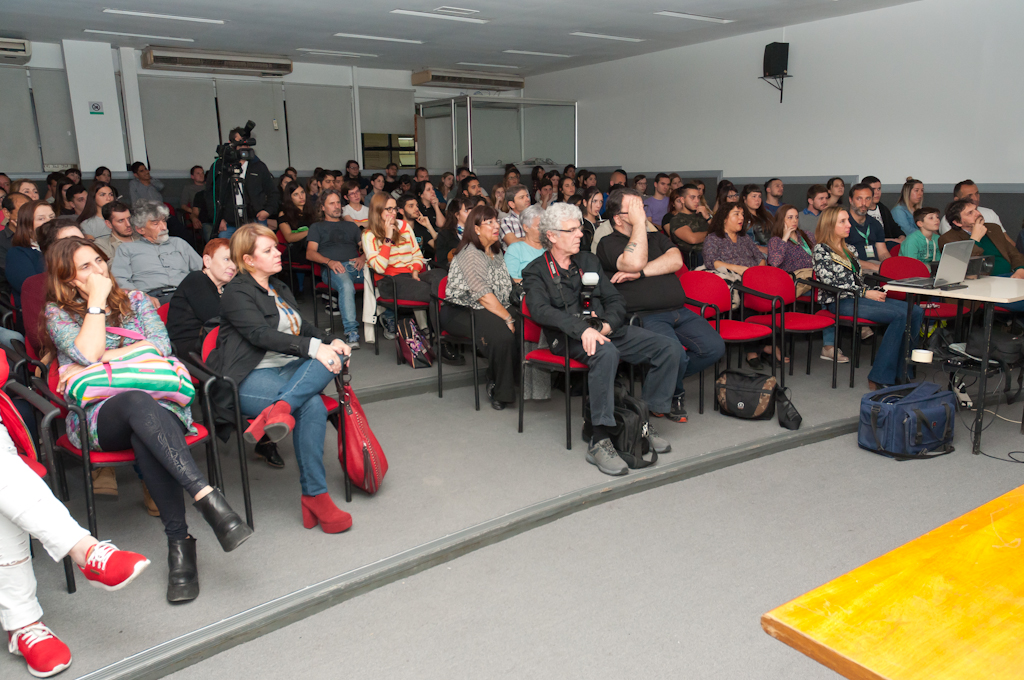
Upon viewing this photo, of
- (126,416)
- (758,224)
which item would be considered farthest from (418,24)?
(126,416)

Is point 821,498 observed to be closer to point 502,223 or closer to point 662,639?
point 662,639

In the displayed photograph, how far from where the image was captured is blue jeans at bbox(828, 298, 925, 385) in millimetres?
4258

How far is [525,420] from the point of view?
3.92m

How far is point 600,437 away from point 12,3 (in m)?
7.17

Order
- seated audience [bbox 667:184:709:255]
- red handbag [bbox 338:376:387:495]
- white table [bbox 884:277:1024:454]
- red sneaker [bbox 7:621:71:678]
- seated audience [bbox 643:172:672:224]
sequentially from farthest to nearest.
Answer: seated audience [bbox 643:172:672:224], seated audience [bbox 667:184:709:255], white table [bbox 884:277:1024:454], red handbag [bbox 338:376:387:495], red sneaker [bbox 7:621:71:678]

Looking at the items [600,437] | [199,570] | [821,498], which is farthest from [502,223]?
[199,570]

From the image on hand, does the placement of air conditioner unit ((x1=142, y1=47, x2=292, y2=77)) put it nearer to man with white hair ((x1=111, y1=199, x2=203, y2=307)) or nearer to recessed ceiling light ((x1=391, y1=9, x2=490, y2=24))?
recessed ceiling light ((x1=391, y1=9, x2=490, y2=24))

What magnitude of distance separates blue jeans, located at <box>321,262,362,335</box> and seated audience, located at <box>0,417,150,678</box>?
10.2ft


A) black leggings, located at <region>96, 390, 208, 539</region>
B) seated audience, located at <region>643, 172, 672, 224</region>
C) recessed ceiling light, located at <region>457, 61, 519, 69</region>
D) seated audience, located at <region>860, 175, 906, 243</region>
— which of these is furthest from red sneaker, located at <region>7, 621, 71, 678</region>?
recessed ceiling light, located at <region>457, 61, 519, 69</region>

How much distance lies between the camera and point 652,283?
3904 mm

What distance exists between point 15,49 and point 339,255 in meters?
6.17

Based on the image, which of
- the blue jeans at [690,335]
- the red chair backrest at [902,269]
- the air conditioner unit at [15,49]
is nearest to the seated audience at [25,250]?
the blue jeans at [690,335]

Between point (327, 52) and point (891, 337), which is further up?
point (327, 52)

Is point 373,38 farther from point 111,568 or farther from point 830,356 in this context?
point 111,568
